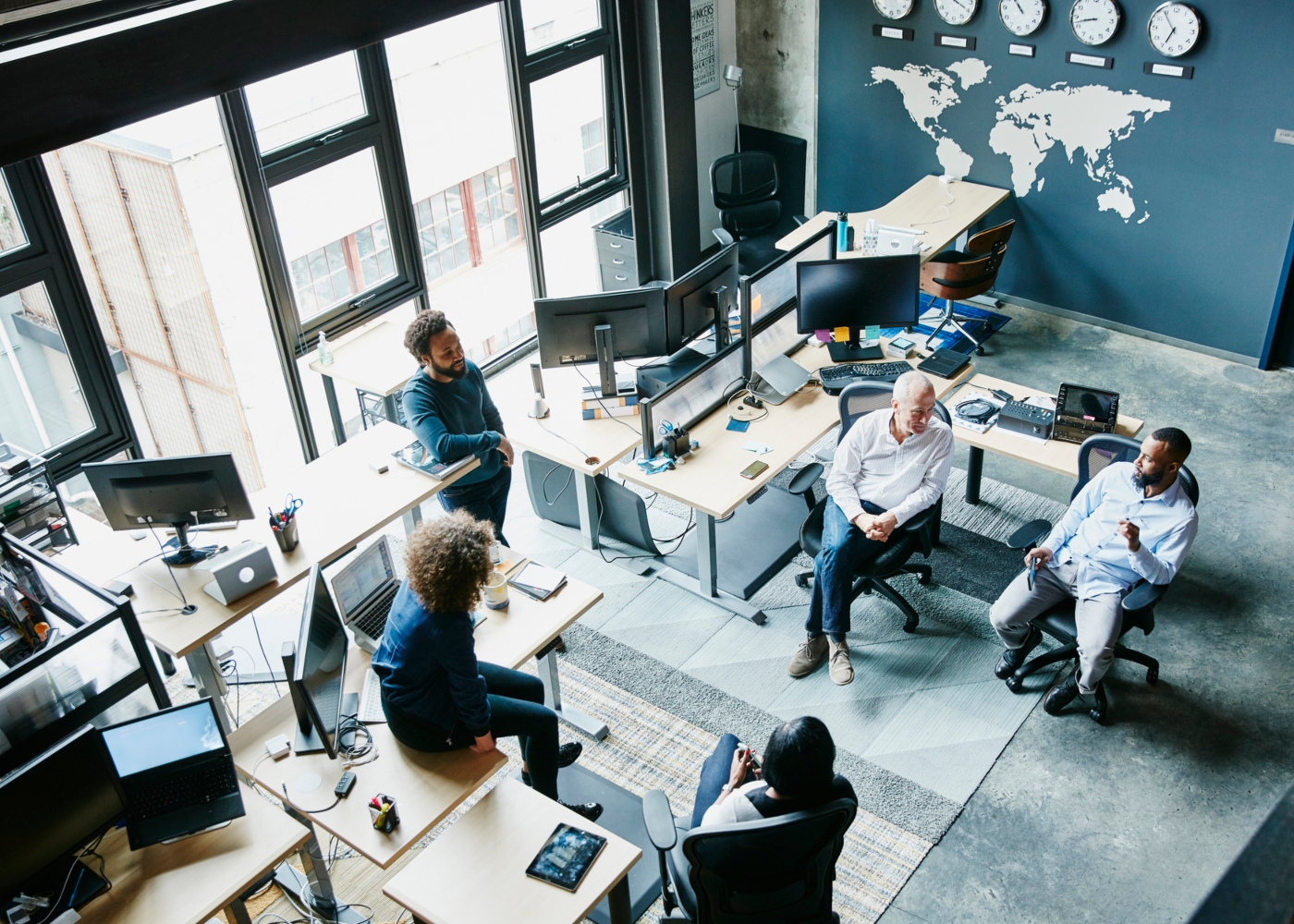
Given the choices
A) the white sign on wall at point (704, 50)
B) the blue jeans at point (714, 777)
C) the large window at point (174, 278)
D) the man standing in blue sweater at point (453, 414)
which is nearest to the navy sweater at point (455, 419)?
the man standing in blue sweater at point (453, 414)

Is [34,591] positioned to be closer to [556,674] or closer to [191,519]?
[191,519]

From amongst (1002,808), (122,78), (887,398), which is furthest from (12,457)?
(1002,808)

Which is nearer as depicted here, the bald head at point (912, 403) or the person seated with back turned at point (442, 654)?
the person seated with back turned at point (442, 654)

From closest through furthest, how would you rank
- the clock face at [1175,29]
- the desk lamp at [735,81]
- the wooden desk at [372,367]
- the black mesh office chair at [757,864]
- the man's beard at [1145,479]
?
the black mesh office chair at [757,864]
the man's beard at [1145,479]
the wooden desk at [372,367]
the clock face at [1175,29]
the desk lamp at [735,81]

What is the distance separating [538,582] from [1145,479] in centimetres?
246

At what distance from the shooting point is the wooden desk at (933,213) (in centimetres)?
708

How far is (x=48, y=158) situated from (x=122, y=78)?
3637 millimetres

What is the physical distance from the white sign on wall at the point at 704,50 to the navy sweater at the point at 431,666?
570cm

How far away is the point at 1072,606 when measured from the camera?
4.65 meters

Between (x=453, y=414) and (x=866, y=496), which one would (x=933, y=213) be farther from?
(x=453, y=414)

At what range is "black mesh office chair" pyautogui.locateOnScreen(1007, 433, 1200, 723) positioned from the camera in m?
4.38

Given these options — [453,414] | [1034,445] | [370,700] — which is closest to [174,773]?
[370,700]

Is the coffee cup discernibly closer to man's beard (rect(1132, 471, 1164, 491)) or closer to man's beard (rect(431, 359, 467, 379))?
man's beard (rect(431, 359, 467, 379))

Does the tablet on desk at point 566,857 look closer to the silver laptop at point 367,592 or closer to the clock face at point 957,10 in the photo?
the silver laptop at point 367,592
